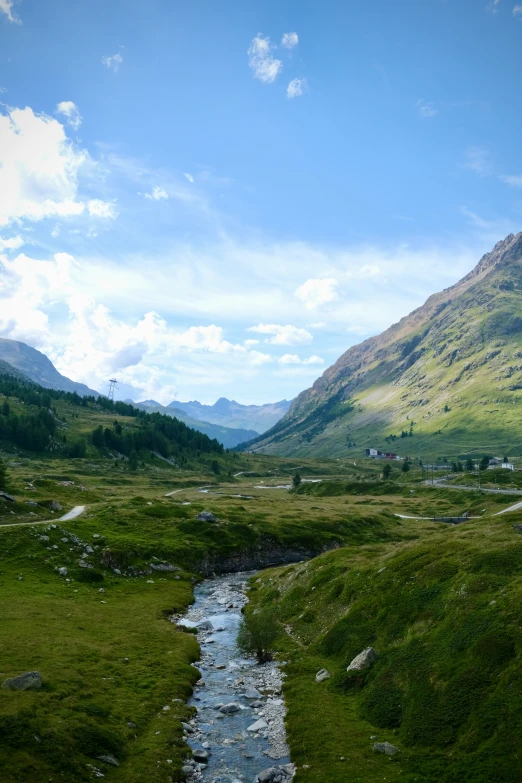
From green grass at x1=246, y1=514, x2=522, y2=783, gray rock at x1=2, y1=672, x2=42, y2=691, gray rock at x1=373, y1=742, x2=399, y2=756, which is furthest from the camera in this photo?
gray rock at x1=2, y1=672, x2=42, y2=691

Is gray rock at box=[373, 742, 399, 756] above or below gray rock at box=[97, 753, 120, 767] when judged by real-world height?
above

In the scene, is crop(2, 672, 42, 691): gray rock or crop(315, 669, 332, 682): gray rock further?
crop(315, 669, 332, 682): gray rock

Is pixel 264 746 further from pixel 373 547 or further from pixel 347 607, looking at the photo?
pixel 373 547

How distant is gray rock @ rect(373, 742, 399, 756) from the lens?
27203mm

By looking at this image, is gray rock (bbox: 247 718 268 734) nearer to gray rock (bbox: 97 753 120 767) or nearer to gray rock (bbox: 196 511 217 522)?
gray rock (bbox: 97 753 120 767)

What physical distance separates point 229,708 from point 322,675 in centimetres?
795

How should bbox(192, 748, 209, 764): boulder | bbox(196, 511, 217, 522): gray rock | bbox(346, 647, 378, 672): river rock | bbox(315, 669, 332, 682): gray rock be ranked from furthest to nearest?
1. bbox(196, 511, 217, 522): gray rock
2. bbox(315, 669, 332, 682): gray rock
3. bbox(346, 647, 378, 672): river rock
4. bbox(192, 748, 209, 764): boulder

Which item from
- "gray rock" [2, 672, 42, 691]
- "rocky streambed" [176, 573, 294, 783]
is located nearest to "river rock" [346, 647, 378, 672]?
"rocky streambed" [176, 573, 294, 783]

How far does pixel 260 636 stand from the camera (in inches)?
1802

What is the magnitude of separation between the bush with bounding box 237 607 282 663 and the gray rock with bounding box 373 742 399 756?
62.3ft

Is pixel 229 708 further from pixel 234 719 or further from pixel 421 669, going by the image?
pixel 421 669

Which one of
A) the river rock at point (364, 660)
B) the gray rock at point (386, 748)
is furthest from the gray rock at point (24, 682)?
the river rock at point (364, 660)

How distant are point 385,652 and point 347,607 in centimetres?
1214

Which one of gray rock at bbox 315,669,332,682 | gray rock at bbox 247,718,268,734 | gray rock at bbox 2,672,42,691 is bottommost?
gray rock at bbox 247,718,268,734
